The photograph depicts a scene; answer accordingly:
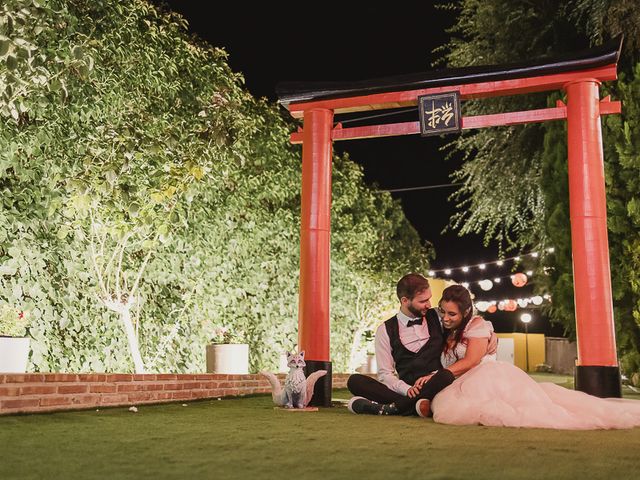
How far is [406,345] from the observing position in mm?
4934

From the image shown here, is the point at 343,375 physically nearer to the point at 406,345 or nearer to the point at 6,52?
the point at 406,345

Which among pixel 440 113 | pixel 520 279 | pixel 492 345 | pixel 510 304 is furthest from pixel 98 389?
pixel 510 304

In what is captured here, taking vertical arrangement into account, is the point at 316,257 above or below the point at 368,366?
above

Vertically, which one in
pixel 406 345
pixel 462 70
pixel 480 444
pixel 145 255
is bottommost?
pixel 480 444

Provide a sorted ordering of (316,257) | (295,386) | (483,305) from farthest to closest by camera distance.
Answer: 1. (483,305)
2. (316,257)
3. (295,386)

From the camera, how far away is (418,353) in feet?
16.1

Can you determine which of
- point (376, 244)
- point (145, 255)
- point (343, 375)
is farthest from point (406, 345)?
point (376, 244)

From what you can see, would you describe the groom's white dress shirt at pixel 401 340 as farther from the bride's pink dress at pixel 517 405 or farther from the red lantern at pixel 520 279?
the red lantern at pixel 520 279

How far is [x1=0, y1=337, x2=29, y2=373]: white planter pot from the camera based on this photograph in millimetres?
4906

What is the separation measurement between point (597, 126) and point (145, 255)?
4.20m

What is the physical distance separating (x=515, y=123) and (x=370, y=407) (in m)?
2.80

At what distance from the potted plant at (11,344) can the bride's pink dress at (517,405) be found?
2.89 metres

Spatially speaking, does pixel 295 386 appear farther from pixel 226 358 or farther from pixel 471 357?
pixel 226 358

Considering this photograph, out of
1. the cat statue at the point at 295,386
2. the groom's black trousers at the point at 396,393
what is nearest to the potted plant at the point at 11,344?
the cat statue at the point at 295,386
